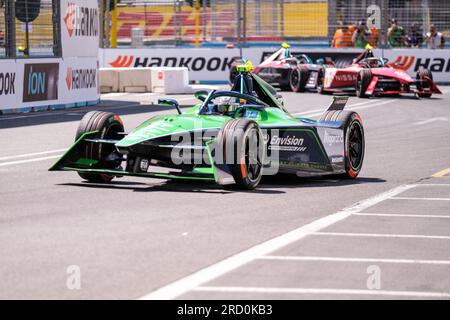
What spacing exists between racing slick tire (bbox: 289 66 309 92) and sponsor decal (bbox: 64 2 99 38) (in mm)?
7013

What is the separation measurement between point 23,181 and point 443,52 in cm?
2772

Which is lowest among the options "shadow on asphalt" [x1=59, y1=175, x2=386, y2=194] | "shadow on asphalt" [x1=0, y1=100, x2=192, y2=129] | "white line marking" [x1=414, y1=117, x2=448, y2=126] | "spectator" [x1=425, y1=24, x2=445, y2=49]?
"white line marking" [x1=414, y1=117, x2=448, y2=126]

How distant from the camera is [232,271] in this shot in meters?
7.81

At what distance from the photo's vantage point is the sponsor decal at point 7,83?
24.1m

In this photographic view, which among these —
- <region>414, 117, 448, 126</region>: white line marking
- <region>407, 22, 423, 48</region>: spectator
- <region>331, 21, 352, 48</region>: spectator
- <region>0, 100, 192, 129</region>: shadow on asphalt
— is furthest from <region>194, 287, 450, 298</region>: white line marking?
<region>331, 21, 352, 48</region>: spectator

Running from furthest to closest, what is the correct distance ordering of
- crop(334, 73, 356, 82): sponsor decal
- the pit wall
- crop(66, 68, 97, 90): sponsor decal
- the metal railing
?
the metal railing, crop(334, 73, 356, 82): sponsor decal, crop(66, 68, 97, 90): sponsor decal, the pit wall

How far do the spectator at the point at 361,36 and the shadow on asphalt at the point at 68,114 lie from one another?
12.6 metres

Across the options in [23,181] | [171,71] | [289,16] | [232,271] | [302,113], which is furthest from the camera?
[289,16]

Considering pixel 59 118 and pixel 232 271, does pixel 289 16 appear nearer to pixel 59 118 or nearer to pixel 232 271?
pixel 59 118

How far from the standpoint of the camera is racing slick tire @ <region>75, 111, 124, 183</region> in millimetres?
→ 12531

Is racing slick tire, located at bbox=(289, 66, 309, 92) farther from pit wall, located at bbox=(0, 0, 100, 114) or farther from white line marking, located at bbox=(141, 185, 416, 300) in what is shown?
white line marking, located at bbox=(141, 185, 416, 300)

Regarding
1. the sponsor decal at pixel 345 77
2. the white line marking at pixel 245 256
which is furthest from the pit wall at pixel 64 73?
the white line marking at pixel 245 256

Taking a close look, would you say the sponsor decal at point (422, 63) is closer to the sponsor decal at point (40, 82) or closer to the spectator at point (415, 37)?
the spectator at point (415, 37)

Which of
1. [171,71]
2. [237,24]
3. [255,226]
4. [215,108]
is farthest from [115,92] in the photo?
[255,226]
